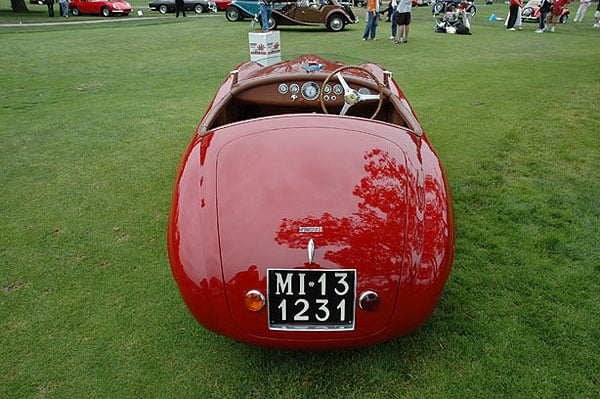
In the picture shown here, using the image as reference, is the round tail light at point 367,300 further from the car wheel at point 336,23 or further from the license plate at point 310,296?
the car wheel at point 336,23

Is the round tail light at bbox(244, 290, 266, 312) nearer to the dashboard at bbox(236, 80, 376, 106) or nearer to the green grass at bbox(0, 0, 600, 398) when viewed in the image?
the green grass at bbox(0, 0, 600, 398)

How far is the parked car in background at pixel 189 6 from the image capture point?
24.2 meters

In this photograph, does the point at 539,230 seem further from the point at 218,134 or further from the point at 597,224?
the point at 218,134

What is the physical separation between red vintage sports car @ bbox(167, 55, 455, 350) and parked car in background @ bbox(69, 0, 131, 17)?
24.0 meters

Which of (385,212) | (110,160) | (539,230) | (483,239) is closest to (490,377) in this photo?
(385,212)

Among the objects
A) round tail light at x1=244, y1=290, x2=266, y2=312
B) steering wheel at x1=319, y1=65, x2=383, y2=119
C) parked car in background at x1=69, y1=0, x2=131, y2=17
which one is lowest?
parked car in background at x1=69, y1=0, x2=131, y2=17

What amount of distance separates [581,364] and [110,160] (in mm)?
4150

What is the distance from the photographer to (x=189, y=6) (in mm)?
24656

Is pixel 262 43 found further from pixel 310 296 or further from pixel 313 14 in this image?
pixel 313 14

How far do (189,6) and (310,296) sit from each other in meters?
26.0

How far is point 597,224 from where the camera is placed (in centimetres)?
323

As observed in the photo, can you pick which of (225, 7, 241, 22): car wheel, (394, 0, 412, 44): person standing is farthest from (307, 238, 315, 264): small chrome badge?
(225, 7, 241, 22): car wheel

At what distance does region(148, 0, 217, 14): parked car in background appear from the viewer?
24156mm

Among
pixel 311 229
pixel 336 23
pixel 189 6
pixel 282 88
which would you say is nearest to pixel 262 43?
pixel 282 88
